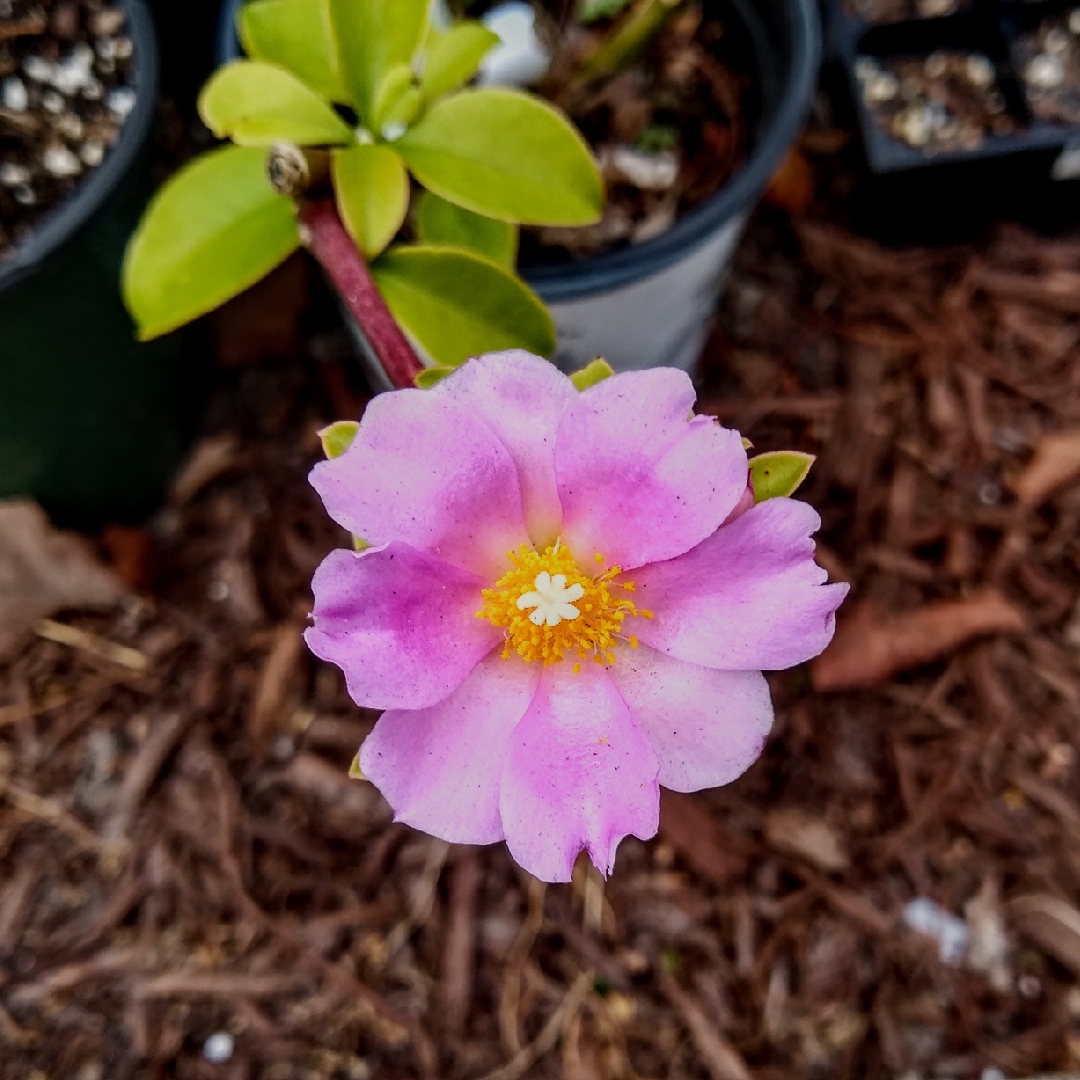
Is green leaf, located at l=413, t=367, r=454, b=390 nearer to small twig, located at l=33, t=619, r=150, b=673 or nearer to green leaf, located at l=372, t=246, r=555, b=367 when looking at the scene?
green leaf, located at l=372, t=246, r=555, b=367

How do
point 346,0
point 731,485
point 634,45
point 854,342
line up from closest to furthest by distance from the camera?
point 731,485 → point 346,0 → point 634,45 → point 854,342

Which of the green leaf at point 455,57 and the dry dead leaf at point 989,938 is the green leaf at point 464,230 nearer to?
the green leaf at point 455,57

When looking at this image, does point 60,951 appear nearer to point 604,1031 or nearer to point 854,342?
point 604,1031

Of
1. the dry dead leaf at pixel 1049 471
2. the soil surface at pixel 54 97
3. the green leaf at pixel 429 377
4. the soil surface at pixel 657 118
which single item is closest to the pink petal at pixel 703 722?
the green leaf at pixel 429 377

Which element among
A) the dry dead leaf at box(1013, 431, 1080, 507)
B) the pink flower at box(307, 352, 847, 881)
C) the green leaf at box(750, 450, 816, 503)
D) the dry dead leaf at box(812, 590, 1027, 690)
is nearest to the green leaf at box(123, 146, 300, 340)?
→ the pink flower at box(307, 352, 847, 881)

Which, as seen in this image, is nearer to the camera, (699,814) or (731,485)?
(731,485)

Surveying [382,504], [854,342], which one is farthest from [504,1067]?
[854,342]
